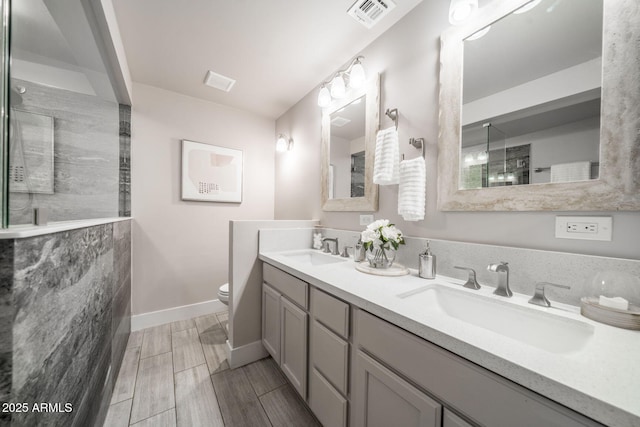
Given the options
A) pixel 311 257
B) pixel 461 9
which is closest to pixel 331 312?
pixel 311 257

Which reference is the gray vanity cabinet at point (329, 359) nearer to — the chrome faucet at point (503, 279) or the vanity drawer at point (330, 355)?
the vanity drawer at point (330, 355)

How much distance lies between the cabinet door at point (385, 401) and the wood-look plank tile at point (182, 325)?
1.97 meters

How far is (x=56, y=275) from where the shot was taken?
2.25 ft

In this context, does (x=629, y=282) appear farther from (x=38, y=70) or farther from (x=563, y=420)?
(x=38, y=70)

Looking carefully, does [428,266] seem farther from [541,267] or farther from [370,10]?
[370,10]

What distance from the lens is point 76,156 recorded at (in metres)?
1.25

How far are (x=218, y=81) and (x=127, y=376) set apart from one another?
2.45 m

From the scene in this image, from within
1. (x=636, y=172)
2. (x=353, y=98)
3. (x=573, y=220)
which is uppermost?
(x=353, y=98)

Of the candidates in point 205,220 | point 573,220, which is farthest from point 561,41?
point 205,220

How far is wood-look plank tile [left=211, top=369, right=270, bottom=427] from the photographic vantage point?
121cm

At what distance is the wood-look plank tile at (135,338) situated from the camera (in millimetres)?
1892

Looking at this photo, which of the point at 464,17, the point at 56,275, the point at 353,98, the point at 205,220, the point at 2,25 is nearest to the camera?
the point at 2,25

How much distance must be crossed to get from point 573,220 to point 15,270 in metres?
1.65

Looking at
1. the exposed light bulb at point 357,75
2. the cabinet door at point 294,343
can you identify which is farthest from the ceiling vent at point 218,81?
the cabinet door at point 294,343
